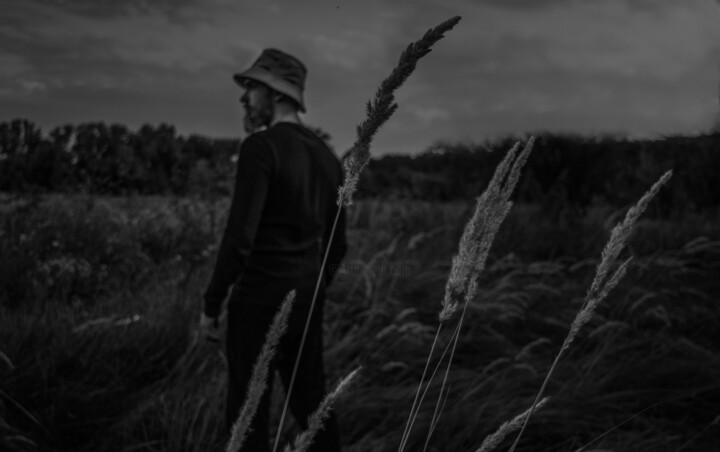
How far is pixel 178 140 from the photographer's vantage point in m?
13.8

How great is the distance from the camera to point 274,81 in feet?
8.72

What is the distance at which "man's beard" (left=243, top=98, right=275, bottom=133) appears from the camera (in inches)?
107

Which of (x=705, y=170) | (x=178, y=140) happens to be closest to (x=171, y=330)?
(x=705, y=170)

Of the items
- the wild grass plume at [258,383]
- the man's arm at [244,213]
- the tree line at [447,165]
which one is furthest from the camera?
the tree line at [447,165]

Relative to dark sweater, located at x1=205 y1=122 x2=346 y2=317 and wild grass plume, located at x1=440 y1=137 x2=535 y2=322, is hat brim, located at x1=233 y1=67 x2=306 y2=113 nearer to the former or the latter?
dark sweater, located at x1=205 y1=122 x2=346 y2=317

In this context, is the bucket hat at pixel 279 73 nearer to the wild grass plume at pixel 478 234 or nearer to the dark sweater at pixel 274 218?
the dark sweater at pixel 274 218

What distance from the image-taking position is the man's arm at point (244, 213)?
246 cm

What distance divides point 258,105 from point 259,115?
42 mm

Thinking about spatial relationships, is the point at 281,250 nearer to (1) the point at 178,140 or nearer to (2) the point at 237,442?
(2) the point at 237,442

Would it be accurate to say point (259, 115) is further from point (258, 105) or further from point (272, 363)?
point (272, 363)

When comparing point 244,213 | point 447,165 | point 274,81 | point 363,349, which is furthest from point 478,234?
point 447,165

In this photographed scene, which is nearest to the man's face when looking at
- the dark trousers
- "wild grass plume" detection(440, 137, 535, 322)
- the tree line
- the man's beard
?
the man's beard

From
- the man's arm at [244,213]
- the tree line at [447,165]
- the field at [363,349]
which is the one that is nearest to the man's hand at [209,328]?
the man's arm at [244,213]

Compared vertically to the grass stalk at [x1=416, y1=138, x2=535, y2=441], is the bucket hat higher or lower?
higher
